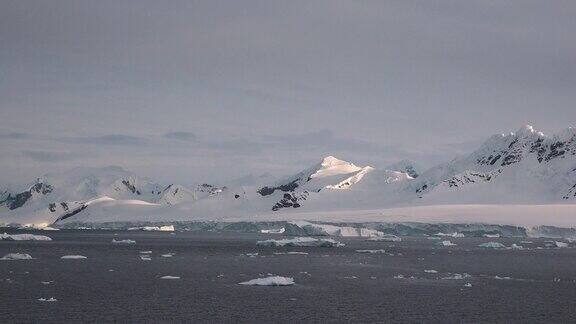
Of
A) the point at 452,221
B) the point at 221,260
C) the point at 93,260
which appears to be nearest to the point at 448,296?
the point at 221,260

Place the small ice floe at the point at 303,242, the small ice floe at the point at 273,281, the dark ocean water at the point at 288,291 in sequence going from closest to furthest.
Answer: the dark ocean water at the point at 288,291
the small ice floe at the point at 273,281
the small ice floe at the point at 303,242

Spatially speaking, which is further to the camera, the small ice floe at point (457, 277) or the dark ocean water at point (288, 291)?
the small ice floe at point (457, 277)

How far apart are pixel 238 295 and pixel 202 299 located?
9.91ft

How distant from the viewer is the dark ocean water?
141 ft

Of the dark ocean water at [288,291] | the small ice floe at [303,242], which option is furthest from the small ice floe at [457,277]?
the small ice floe at [303,242]

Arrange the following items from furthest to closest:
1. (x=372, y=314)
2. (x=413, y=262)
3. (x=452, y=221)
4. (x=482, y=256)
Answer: (x=452, y=221) < (x=482, y=256) < (x=413, y=262) < (x=372, y=314)

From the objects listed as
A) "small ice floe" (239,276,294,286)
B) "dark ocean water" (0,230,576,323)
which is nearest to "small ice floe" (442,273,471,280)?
"dark ocean water" (0,230,576,323)

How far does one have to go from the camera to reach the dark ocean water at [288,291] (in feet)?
141

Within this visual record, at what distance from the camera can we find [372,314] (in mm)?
43688

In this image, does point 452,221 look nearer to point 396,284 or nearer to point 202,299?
point 396,284

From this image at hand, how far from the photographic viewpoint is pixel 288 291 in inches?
2106

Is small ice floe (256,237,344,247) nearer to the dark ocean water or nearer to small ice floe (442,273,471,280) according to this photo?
the dark ocean water

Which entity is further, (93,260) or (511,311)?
(93,260)

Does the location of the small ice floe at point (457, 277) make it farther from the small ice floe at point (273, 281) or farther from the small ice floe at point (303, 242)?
the small ice floe at point (303, 242)
